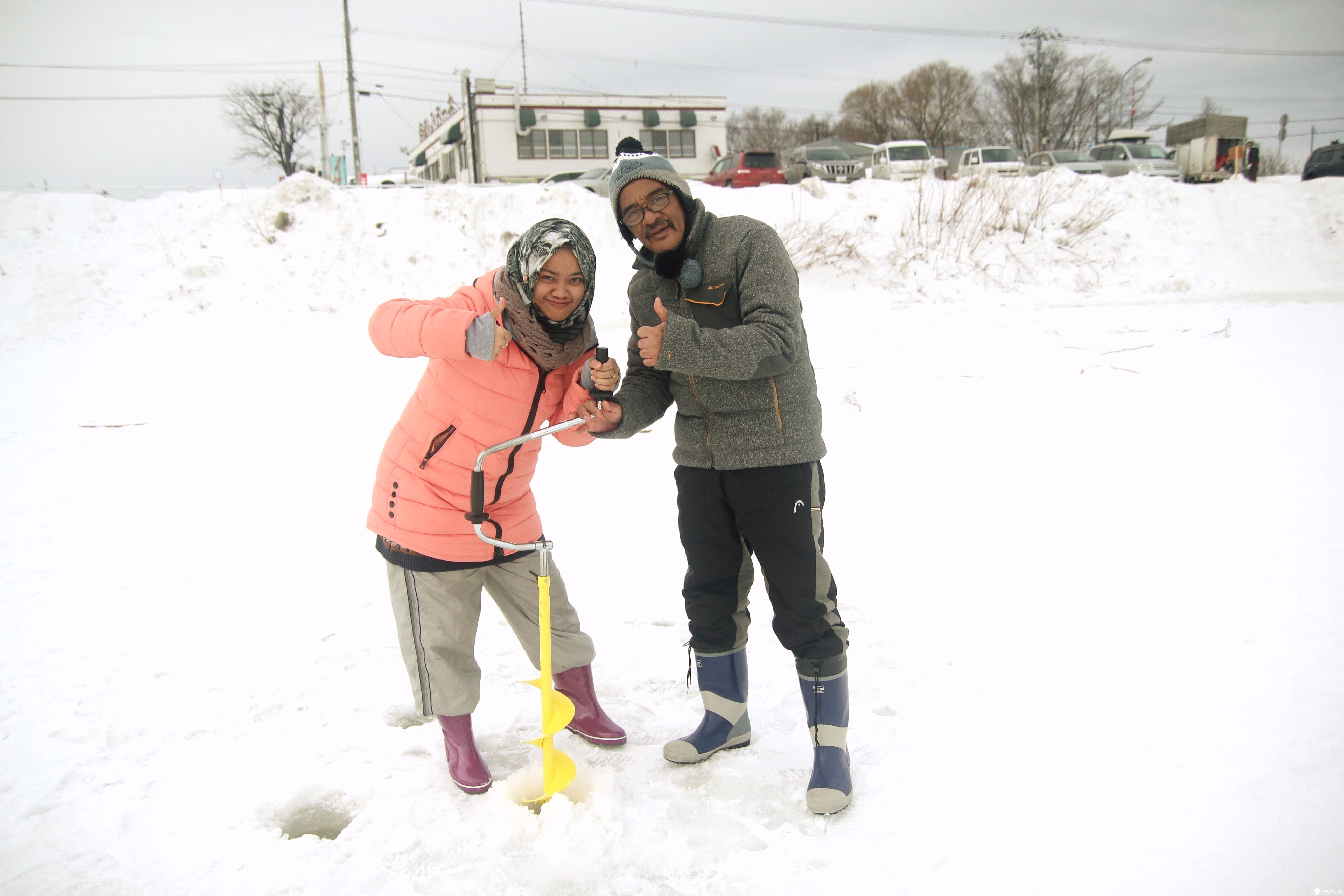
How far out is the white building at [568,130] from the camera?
108 feet

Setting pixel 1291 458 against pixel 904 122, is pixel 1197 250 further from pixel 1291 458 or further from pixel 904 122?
pixel 904 122

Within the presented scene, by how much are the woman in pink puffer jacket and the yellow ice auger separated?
71 mm

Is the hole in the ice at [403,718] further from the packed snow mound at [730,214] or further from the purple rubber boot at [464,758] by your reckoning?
the packed snow mound at [730,214]

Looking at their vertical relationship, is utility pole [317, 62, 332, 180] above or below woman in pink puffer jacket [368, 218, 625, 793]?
above

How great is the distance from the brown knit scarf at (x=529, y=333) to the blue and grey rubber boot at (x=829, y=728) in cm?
114

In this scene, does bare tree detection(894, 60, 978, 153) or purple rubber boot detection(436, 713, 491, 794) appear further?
bare tree detection(894, 60, 978, 153)

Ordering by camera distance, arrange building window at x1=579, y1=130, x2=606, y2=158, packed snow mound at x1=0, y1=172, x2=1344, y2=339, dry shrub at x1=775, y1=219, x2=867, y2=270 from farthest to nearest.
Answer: building window at x1=579, y1=130, x2=606, y2=158, dry shrub at x1=775, y1=219, x2=867, y2=270, packed snow mound at x1=0, y1=172, x2=1344, y2=339

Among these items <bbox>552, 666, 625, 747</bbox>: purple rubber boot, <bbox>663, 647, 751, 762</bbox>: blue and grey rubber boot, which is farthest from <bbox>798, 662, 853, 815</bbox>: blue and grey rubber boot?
<bbox>552, 666, 625, 747</bbox>: purple rubber boot

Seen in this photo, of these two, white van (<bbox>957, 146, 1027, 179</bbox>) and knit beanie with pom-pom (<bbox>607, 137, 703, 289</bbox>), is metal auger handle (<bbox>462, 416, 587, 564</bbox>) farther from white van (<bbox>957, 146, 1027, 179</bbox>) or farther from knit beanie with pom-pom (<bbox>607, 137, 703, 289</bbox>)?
white van (<bbox>957, 146, 1027, 179</bbox>)

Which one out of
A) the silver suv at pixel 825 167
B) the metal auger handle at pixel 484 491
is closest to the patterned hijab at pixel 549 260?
the metal auger handle at pixel 484 491

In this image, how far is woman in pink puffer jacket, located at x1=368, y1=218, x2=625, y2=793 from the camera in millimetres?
2043

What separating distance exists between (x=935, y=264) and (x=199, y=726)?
11.5m

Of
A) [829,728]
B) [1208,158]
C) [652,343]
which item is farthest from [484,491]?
[1208,158]

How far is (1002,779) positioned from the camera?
7.20 feet
